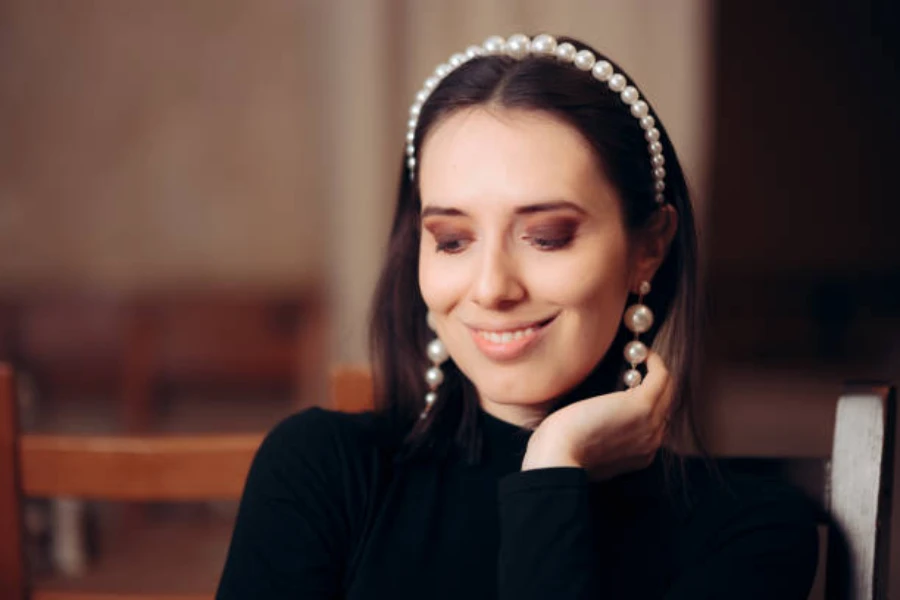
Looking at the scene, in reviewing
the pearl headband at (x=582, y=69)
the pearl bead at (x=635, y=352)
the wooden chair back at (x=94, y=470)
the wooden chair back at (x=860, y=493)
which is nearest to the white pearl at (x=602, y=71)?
the pearl headband at (x=582, y=69)

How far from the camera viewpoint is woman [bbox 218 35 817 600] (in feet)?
2.58

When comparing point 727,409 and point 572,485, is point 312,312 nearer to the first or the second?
point 727,409

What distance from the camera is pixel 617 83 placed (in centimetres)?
84

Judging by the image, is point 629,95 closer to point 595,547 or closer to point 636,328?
point 636,328

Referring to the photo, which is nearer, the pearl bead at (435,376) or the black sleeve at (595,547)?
the black sleeve at (595,547)

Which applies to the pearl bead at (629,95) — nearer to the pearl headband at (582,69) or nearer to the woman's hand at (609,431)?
the pearl headband at (582,69)

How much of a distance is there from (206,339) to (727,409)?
7.96ft

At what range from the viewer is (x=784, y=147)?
539 centimetres

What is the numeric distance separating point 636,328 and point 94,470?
581 mm

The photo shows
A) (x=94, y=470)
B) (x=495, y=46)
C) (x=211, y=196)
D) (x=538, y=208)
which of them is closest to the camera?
(x=538, y=208)

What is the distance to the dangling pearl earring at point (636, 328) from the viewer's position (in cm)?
88

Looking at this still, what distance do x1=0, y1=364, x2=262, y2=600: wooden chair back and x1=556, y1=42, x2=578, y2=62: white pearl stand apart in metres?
0.52

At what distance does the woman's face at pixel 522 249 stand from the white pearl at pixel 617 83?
0.07m

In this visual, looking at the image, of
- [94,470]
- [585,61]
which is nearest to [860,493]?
[585,61]
